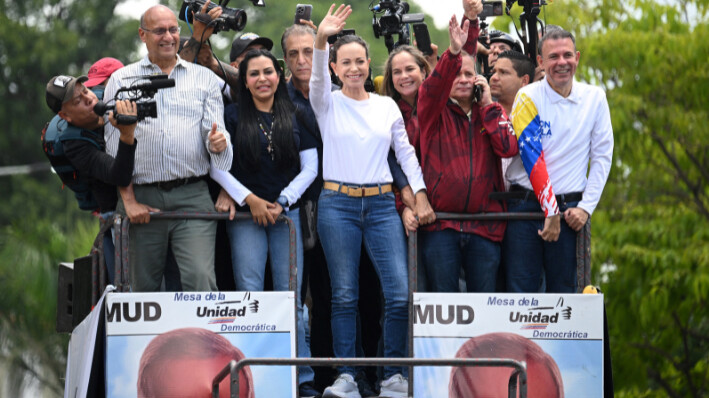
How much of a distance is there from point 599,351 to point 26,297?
1617 centimetres

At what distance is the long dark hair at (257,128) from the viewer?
770 centimetres

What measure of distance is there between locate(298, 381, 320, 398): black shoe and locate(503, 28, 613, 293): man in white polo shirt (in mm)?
1474

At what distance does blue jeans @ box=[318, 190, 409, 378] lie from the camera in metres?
7.59

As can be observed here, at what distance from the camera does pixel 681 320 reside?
51.2ft

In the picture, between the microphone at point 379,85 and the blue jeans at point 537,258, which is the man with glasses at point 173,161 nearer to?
the microphone at point 379,85

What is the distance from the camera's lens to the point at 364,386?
780cm

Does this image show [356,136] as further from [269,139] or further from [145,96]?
[145,96]

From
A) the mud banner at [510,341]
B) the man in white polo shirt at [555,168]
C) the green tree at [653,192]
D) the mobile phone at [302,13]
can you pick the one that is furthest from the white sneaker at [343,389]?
→ the green tree at [653,192]

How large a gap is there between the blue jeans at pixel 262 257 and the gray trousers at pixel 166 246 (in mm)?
156

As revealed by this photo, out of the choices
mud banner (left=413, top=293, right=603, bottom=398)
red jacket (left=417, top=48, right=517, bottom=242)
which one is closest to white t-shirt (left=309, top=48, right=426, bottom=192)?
red jacket (left=417, top=48, right=517, bottom=242)

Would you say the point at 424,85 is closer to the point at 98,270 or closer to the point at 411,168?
the point at 411,168

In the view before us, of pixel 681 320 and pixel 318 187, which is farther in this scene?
pixel 681 320

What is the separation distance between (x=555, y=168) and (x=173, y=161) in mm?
2521

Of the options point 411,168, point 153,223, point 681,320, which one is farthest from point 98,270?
point 681,320
